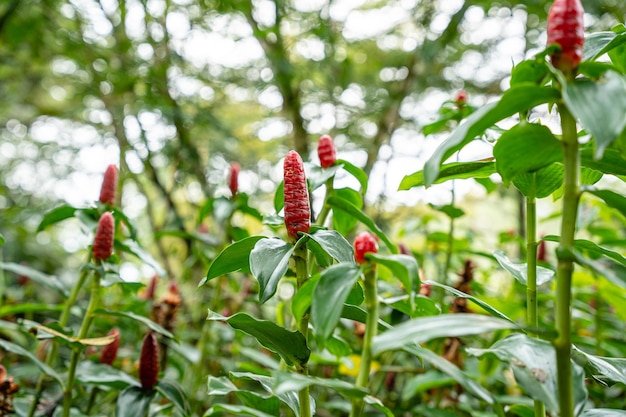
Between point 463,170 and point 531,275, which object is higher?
point 463,170

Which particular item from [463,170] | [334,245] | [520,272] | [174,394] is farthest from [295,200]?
[174,394]

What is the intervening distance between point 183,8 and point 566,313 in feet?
6.52

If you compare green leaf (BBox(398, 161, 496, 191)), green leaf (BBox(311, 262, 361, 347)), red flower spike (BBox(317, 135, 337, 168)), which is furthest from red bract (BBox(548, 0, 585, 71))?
red flower spike (BBox(317, 135, 337, 168))

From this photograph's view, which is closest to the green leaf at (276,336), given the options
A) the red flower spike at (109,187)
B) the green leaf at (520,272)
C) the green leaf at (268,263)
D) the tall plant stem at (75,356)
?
the green leaf at (268,263)

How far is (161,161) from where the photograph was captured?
2059 millimetres

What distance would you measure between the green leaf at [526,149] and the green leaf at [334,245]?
154 millimetres

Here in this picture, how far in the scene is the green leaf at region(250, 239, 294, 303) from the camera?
1.43ft

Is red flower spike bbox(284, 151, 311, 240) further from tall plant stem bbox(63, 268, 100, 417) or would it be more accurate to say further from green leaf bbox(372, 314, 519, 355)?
tall plant stem bbox(63, 268, 100, 417)

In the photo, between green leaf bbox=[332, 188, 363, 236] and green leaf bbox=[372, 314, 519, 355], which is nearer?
green leaf bbox=[372, 314, 519, 355]

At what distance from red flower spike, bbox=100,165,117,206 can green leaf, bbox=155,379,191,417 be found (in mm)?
310

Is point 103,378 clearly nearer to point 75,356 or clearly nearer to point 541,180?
point 75,356

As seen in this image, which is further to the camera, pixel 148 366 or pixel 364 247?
pixel 148 366

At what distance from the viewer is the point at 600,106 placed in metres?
0.36

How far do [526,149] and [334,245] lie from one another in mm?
187
